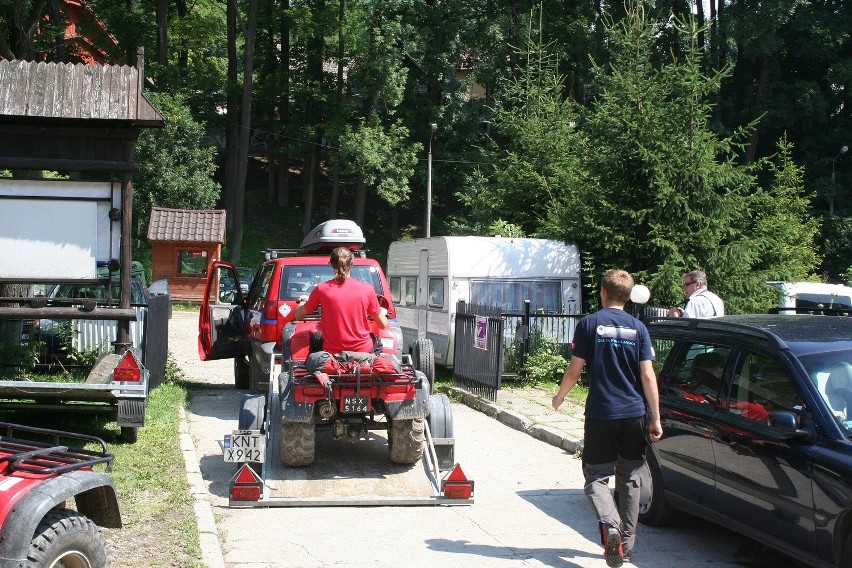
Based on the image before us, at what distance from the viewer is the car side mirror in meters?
5.82

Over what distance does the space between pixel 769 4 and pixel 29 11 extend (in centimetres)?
3117

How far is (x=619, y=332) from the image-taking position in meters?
6.33

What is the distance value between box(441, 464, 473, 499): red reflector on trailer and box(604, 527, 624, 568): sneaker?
2111 millimetres

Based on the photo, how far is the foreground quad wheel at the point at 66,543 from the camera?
4.46 m

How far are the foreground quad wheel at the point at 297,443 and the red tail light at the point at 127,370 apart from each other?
1.77 m

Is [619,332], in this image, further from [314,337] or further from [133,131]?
[133,131]

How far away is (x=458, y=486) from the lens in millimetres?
7965

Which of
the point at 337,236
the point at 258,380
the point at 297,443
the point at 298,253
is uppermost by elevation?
the point at 337,236

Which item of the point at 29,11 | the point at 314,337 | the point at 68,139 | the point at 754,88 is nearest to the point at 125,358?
the point at 314,337

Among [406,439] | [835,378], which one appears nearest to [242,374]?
[406,439]

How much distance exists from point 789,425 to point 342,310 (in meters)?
4.08

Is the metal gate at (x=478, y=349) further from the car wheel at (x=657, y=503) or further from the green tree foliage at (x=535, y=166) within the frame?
the car wheel at (x=657, y=503)

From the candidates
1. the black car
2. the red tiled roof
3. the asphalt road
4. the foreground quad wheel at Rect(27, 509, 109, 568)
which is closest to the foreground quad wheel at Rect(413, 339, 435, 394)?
the asphalt road

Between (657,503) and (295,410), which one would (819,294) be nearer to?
(657,503)
